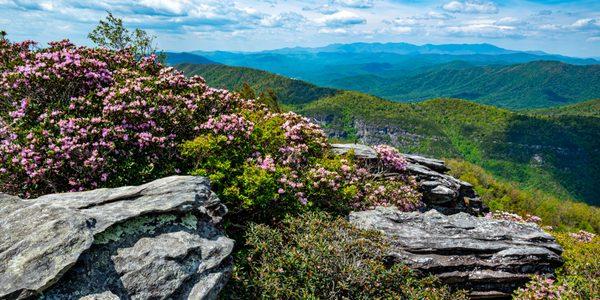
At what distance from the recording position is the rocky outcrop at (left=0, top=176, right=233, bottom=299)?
7.17 m

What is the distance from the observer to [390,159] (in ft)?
65.3

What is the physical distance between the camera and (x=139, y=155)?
505 inches

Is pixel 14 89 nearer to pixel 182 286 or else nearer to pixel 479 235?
pixel 182 286

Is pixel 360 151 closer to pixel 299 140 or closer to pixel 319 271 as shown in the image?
pixel 299 140

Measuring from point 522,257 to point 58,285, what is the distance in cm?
1337

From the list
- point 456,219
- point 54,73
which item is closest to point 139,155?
point 54,73

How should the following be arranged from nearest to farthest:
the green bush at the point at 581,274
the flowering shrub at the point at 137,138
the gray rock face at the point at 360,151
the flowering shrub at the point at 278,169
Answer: the green bush at the point at 581,274 < the flowering shrub at the point at 137,138 < the flowering shrub at the point at 278,169 < the gray rock face at the point at 360,151

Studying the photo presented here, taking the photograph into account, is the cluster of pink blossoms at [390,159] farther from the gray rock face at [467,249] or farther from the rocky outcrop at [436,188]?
the gray rock face at [467,249]

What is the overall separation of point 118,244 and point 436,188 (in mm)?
16714

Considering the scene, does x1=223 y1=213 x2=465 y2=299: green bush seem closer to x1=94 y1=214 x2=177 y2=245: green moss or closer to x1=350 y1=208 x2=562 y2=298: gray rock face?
x1=350 y1=208 x2=562 y2=298: gray rock face

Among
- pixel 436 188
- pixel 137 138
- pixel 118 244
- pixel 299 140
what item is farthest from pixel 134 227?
pixel 436 188

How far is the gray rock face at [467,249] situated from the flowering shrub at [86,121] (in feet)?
23.9

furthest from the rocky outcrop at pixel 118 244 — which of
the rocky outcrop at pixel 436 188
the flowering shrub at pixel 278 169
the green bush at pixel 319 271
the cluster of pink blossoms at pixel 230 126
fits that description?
the rocky outcrop at pixel 436 188

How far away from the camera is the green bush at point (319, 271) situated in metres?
9.88
